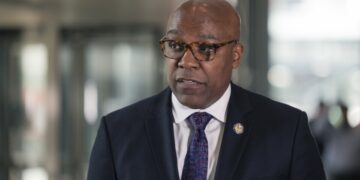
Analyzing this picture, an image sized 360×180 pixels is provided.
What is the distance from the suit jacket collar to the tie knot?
0.19 feet

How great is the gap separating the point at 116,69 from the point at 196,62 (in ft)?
29.0

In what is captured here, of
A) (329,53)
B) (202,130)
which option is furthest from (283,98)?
(202,130)

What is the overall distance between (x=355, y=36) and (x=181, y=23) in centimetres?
956

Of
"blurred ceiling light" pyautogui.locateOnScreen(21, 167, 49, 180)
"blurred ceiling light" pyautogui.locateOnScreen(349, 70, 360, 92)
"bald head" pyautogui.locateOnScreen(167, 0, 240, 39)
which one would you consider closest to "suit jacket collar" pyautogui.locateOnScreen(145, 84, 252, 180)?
"bald head" pyautogui.locateOnScreen(167, 0, 240, 39)

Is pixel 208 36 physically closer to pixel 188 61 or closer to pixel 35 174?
pixel 188 61

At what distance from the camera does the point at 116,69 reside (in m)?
10.7

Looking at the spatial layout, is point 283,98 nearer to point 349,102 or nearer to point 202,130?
point 349,102

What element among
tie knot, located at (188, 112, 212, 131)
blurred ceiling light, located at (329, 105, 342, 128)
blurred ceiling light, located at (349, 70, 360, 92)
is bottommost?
blurred ceiling light, located at (329, 105, 342, 128)

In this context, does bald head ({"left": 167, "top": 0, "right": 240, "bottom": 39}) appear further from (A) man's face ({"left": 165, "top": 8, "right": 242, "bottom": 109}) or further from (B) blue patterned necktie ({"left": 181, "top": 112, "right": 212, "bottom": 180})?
(B) blue patterned necktie ({"left": 181, "top": 112, "right": 212, "bottom": 180})

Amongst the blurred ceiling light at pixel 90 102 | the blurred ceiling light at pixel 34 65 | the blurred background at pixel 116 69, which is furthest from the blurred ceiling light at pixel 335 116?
the blurred ceiling light at pixel 34 65

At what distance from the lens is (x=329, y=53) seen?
1088 cm

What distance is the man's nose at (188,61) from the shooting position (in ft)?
6.36

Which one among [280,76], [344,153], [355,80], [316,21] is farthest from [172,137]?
[355,80]

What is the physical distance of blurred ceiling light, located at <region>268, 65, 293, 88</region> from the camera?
29.5 ft
